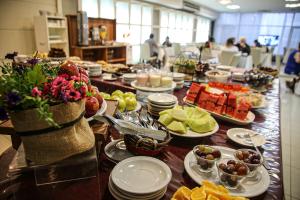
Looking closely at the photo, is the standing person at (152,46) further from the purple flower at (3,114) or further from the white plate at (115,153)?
the purple flower at (3,114)

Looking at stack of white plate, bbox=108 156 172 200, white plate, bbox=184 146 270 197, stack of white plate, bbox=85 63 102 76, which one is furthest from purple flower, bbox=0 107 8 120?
stack of white plate, bbox=85 63 102 76

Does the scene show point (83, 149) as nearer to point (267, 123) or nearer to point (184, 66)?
point (267, 123)

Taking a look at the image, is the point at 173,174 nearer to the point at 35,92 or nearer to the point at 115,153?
the point at 115,153

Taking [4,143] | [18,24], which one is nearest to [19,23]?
[18,24]

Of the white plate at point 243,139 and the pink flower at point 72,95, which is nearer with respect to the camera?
the pink flower at point 72,95

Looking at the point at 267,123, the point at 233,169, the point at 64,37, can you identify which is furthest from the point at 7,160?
the point at 64,37

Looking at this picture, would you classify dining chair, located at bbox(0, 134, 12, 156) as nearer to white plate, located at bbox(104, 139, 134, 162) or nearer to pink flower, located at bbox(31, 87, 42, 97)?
white plate, located at bbox(104, 139, 134, 162)

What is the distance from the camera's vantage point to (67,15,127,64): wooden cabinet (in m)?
4.04

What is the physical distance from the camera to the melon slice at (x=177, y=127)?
110 cm

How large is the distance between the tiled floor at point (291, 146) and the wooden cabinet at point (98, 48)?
11.8 feet

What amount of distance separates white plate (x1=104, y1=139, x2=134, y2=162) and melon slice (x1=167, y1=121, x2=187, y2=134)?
275mm

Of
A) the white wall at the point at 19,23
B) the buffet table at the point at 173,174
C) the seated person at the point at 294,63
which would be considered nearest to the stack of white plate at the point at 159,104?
the buffet table at the point at 173,174

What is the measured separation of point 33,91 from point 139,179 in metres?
0.45

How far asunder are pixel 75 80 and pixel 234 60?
15.8 feet
